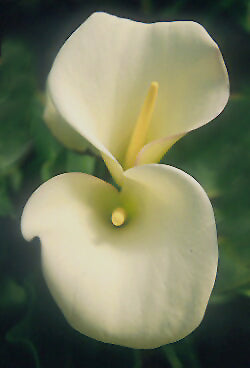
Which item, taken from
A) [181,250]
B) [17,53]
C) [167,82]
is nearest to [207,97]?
[167,82]

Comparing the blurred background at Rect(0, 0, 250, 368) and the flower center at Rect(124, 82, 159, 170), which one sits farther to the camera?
the blurred background at Rect(0, 0, 250, 368)

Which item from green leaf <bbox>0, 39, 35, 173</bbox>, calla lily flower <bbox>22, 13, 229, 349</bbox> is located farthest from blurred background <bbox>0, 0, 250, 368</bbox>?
calla lily flower <bbox>22, 13, 229, 349</bbox>

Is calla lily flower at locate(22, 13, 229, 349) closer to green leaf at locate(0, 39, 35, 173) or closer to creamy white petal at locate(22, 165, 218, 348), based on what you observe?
creamy white petal at locate(22, 165, 218, 348)

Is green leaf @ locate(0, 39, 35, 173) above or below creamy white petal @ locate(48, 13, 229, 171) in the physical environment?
below

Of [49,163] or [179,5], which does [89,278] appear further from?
[179,5]

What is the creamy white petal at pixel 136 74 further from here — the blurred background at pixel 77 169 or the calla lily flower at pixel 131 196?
the blurred background at pixel 77 169

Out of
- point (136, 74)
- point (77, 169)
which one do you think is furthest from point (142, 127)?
point (77, 169)

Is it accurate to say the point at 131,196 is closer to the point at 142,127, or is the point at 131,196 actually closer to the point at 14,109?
the point at 142,127
